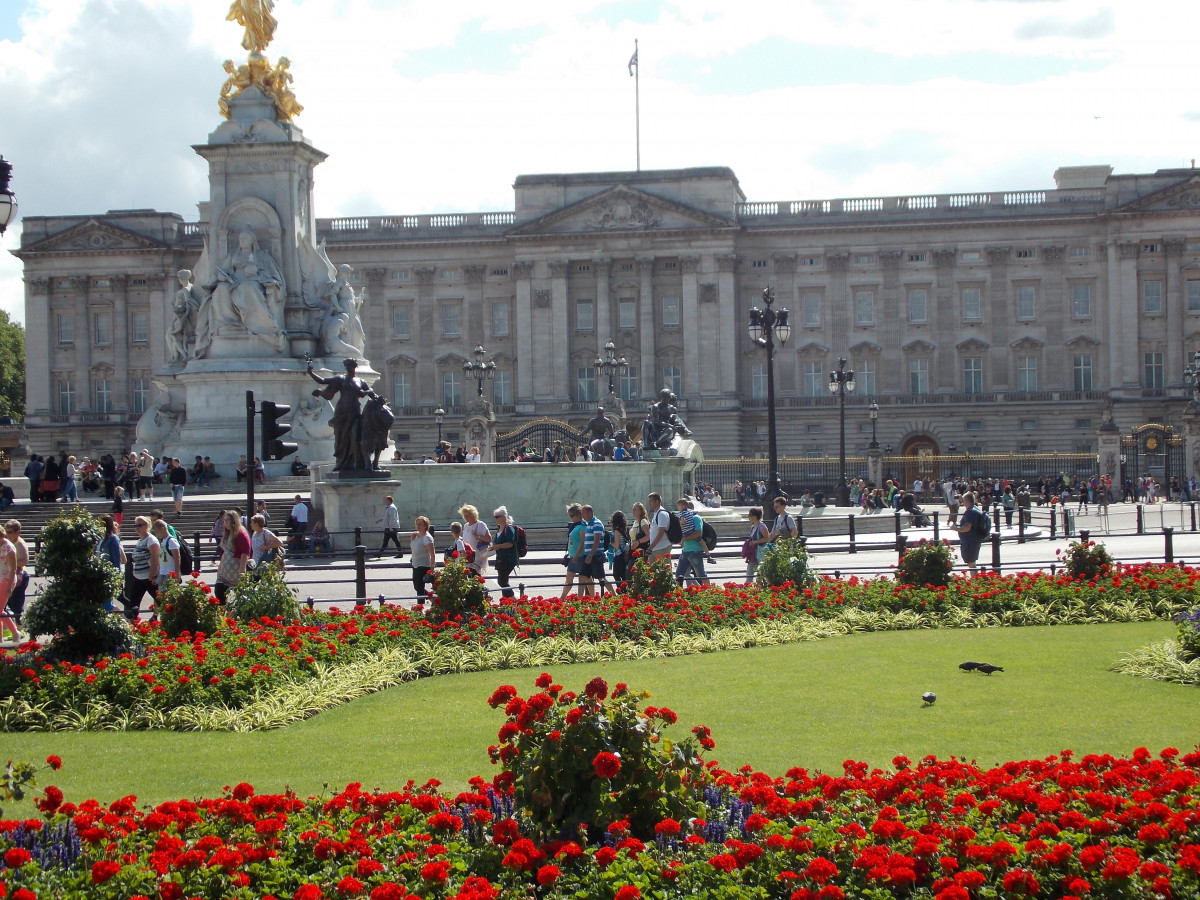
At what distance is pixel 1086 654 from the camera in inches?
506

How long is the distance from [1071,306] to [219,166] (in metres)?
56.0

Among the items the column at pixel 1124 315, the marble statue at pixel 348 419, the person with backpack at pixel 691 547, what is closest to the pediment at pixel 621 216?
the column at pixel 1124 315

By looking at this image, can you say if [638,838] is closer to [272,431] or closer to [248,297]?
[272,431]

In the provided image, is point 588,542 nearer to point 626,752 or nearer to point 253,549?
point 253,549

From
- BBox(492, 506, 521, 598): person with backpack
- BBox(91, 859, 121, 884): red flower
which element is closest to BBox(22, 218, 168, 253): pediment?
BBox(492, 506, 521, 598): person with backpack

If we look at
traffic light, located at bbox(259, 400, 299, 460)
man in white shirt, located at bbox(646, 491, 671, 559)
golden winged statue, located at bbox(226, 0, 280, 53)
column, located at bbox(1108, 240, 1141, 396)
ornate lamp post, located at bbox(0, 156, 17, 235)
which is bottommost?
man in white shirt, located at bbox(646, 491, 671, 559)

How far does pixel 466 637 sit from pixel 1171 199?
233 ft

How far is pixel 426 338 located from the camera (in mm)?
80812

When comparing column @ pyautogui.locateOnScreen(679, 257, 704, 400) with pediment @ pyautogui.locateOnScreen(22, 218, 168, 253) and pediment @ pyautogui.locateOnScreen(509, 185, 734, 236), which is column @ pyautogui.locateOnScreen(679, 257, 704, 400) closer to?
pediment @ pyautogui.locateOnScreen(509, 185, 734, 236)

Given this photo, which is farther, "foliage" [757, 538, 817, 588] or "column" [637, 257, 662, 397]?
"column" [637, 257, 662, 397]

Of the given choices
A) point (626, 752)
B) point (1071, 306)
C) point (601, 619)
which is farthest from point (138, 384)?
point (626, 752)

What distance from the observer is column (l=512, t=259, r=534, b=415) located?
78500mm

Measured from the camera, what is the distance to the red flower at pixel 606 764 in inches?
234

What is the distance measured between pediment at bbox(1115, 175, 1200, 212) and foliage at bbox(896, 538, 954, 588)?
64574mm
